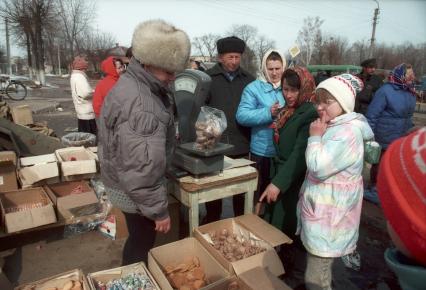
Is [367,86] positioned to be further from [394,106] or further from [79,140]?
[79,140]

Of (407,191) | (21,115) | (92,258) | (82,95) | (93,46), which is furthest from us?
(93,46)

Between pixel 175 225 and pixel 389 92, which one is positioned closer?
pixel 175 225

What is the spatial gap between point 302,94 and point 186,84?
0.96 meters

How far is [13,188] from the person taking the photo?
3.23 meters

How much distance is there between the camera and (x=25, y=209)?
9.20 ft

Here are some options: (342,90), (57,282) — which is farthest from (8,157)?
(342,90)

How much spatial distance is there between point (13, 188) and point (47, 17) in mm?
21226

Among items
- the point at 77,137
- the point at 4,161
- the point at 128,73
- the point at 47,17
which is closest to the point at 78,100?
the point at 77,137

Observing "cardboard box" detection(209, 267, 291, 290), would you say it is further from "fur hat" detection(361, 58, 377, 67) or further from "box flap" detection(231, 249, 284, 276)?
"fur hat" detection(361, 58, 377, 67)

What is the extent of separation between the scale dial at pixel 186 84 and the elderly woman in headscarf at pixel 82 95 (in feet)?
7.66

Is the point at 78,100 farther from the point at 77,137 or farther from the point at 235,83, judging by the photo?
the point at 235,83

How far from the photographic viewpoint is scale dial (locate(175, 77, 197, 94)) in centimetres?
250

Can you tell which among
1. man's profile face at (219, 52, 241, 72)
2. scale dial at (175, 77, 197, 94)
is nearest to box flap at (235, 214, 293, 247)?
scale dial at (175, 77, 197, 94)

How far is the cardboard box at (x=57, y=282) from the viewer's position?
5.25ft
